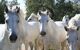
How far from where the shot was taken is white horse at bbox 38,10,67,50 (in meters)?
10.3

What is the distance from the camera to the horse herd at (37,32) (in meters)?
7.02

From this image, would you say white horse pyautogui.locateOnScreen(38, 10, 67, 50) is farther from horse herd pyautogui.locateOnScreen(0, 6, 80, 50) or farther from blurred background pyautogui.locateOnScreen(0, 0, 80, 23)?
blurred background pyautogui.locateOnScreen(0, 0, 80, 23)

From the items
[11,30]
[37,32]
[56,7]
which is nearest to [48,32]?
[37,32]

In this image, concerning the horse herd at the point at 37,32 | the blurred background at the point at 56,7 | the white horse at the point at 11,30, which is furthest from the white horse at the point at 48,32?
the blurred background at the point at 56,7

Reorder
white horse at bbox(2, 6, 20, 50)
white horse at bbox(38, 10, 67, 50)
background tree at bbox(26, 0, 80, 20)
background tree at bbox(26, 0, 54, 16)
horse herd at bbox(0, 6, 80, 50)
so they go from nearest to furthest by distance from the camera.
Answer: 1. white horse at bbox(2, 6, 20, 50)
2. horse herd at bbox(0, 6, 80, 50)
3. white horse at bbox(38, 10, 67, 50)
4. background tree at bbox(26, 0, 54, 16)
5. background tree at bbox(26, 0, 80, 20)

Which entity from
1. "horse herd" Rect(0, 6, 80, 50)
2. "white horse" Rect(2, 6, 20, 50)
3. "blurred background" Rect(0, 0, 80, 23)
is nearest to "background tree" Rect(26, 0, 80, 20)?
"blurred background" Rect(0, 0, 80, 23)

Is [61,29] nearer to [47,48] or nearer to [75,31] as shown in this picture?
[47,48]

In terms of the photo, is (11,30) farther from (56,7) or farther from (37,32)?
(56,7)

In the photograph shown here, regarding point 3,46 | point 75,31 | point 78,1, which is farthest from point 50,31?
point 78,1

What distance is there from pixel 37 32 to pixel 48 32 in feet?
2.76

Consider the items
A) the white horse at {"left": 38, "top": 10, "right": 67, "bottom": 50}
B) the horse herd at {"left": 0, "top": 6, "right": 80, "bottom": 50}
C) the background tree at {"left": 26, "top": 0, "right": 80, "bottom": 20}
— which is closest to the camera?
the horse herd at {"left": 0, "top": 6, "right": 80, "bottom": 50}

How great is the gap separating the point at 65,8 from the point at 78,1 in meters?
4.56

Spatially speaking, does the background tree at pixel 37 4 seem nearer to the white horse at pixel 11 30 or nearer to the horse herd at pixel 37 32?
the horse herd at pixel 37 32

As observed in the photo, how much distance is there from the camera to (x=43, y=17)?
10.4m
